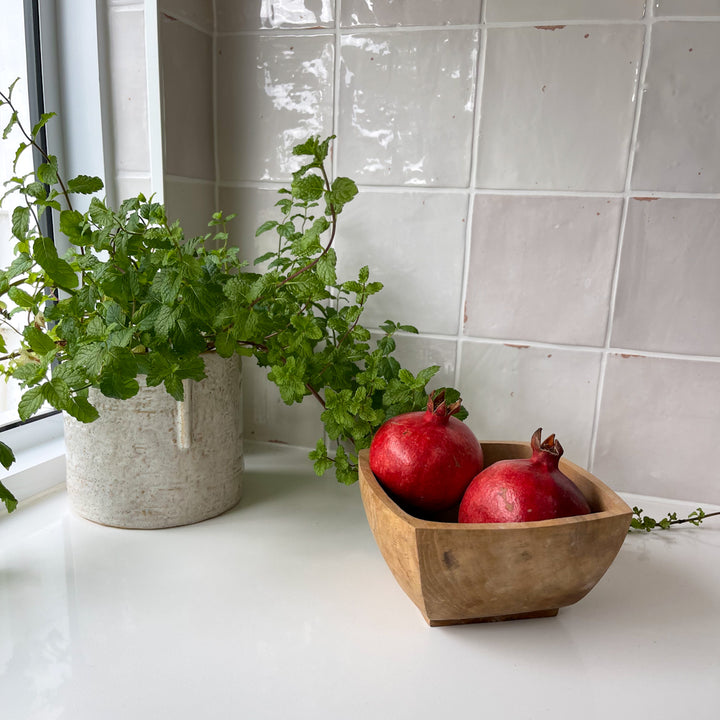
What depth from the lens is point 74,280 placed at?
1.69 feet

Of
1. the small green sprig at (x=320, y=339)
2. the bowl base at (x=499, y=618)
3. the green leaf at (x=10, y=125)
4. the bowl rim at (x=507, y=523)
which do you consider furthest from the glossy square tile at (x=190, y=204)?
the bowl base at (x=499, y=618)

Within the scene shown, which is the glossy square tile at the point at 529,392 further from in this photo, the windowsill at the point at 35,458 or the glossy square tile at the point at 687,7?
the windowsill at the point at 35,458

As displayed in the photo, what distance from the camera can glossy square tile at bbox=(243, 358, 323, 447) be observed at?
2.72ft

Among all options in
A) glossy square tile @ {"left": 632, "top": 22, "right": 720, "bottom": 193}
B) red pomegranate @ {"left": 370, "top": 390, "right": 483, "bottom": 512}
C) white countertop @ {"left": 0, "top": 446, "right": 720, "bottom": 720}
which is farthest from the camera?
glossy square tile @ {"left": 632, "top": 22, "right": 720, "bottom": 193}

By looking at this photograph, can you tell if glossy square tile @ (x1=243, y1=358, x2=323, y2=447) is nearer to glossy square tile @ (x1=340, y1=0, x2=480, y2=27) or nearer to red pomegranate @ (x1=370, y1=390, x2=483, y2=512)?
red pomegranate @ (x1=370, y1=390, x2=483, y2=512)

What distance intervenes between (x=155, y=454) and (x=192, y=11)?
51cm

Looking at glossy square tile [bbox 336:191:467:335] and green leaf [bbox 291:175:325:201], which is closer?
green leaf [bbox 291:175:325:201]

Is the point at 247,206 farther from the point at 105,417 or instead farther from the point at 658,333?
the point at 658,333

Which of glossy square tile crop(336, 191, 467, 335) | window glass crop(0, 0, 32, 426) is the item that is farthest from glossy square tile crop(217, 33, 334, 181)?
window glass crop(0, 0, 32, 426)

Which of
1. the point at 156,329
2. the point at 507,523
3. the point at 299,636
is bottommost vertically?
the point at 299,636

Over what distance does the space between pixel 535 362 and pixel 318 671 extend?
1.40ft

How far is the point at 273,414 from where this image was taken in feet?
2.78

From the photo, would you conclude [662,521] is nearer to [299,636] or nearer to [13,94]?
[299,636]

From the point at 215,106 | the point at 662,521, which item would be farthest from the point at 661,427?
the point at 215,106
